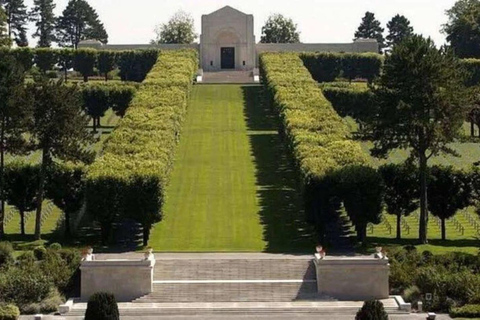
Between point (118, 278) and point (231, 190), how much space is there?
71.3 feet

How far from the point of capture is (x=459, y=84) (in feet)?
220

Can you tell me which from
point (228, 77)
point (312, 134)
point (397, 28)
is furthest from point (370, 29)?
point (312, 134)

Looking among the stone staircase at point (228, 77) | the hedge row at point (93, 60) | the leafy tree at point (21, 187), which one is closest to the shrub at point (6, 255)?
the leafy tree at point (21, 187)

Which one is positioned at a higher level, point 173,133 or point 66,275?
point 173,133

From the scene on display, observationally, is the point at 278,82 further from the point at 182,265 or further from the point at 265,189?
the point at 182,265

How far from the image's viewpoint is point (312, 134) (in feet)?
263

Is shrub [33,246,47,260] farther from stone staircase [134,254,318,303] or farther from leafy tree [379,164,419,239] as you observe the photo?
leafy tree [379,164,419,239]

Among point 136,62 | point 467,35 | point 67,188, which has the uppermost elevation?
point 467,35

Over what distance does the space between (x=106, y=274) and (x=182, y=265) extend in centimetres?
437

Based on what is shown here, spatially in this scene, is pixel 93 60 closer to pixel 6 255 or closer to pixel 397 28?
pixel 397 28

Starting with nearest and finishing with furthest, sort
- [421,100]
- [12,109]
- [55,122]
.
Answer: [12,109], [421,100], [55,122]

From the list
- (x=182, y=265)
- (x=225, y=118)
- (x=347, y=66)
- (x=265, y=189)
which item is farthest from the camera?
(x=347, y=66)

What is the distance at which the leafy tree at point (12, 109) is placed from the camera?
65312mm

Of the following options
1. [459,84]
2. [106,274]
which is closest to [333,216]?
[459,84]
